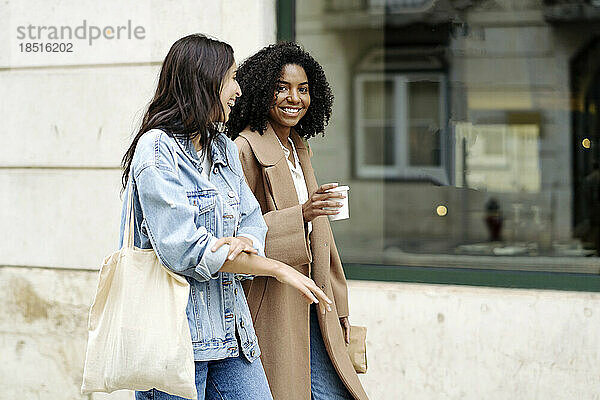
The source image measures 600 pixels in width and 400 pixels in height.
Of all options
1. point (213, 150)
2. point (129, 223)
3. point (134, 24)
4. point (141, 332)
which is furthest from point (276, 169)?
point (134, 24)

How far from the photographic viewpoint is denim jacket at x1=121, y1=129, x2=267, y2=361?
2191mm

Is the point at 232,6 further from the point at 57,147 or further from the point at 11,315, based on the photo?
the point at 11,315

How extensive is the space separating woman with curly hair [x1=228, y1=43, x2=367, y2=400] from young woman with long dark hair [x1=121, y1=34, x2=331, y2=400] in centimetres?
37

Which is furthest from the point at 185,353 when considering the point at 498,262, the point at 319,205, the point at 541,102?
the point at 541,102

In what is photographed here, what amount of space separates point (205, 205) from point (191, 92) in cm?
34

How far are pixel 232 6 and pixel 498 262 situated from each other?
2.26 metres

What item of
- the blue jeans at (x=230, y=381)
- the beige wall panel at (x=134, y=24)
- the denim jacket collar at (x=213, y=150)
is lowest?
the blue jeans at (x=230, y=381)

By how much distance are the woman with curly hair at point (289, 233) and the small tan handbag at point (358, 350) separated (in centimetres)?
5

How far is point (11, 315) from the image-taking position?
486cm

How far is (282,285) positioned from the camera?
115 inches

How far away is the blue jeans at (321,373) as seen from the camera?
309 centimetres

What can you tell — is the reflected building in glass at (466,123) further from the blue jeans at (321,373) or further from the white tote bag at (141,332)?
the white tote bag at (141,332)

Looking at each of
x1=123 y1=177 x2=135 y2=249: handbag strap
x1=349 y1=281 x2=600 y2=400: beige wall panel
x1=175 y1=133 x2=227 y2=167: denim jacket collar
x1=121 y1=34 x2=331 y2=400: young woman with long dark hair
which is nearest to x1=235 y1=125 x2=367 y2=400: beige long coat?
x1=121 y1=34 x2=331 y2=400: young woman with long dark hair

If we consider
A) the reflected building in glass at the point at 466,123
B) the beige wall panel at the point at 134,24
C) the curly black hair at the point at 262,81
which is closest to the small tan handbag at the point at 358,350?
the curly black hair at the point at 262,81
